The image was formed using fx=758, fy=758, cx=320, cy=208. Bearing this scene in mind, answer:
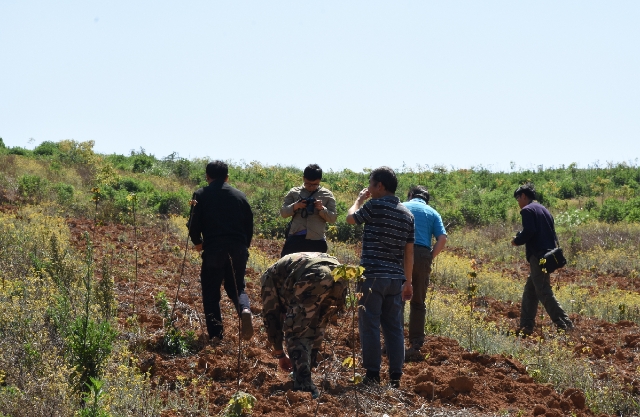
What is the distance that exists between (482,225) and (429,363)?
16.1m

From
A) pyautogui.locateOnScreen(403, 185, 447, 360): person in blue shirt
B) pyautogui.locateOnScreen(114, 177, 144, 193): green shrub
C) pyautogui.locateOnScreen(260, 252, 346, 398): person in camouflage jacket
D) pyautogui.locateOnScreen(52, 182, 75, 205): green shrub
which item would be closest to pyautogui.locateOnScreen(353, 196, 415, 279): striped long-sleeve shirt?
pyautogui.locateOnScreen(260, 252, 346, 398): person in camouflage jacket

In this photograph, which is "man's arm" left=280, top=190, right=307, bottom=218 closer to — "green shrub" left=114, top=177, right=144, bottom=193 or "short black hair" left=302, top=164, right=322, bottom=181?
"short black hair" left=302, top=164, right=322, bottom=181

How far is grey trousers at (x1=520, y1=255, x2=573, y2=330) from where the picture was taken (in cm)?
895

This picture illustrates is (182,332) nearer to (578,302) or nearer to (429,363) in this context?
(429,363)

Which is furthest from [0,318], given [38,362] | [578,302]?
[578,302]

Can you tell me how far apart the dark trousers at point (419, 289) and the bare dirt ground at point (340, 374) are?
0.21 meters

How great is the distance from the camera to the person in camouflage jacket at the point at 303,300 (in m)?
5.29

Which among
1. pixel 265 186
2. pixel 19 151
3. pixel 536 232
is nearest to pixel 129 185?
pixel 265 186

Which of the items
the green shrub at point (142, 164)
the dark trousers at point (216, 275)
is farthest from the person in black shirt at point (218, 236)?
the green shrub at point (142, 164)

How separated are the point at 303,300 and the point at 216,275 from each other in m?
1.81

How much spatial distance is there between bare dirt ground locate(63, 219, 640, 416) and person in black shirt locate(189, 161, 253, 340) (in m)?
0.34

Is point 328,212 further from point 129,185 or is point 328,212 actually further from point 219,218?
point 129,185

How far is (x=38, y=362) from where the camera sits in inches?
211

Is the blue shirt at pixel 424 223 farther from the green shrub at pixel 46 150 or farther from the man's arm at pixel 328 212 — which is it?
the green shrub at pixel 46 150
